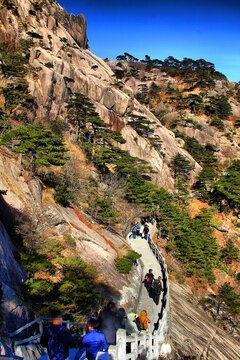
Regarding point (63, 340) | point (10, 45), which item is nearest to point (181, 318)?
point (63, 340)

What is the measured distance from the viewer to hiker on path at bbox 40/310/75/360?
3.56 metres

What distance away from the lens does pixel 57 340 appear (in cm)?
361

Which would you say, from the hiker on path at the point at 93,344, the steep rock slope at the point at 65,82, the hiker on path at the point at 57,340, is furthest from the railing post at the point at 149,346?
the steep rock slope at the point at 65,82

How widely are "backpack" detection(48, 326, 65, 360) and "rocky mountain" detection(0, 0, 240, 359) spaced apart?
158 centimetres

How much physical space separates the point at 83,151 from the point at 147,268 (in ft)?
70.3

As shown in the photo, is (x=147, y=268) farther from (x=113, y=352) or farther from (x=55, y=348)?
(x=55, y=348)

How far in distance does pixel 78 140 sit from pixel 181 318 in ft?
91.3

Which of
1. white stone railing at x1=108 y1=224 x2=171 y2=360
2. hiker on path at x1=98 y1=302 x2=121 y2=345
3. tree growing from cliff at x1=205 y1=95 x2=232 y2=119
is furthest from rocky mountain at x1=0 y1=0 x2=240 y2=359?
hiker on path at x1=98 y1=302 x2=121 y2=345

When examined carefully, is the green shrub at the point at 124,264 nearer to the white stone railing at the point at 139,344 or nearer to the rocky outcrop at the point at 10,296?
the white stone railing at the point at 139,344

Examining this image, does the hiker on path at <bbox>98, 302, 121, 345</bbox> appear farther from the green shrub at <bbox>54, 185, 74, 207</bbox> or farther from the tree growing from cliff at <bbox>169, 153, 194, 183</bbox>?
the tree growing from cliff at <bbox>169, 153, 194, 183</bbox>

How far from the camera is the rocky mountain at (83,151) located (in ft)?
31.9

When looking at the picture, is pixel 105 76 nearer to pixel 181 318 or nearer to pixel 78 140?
pixel 78 140

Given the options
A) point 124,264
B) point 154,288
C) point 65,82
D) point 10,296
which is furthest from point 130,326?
point 65,82

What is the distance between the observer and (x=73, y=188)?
18469 mm
